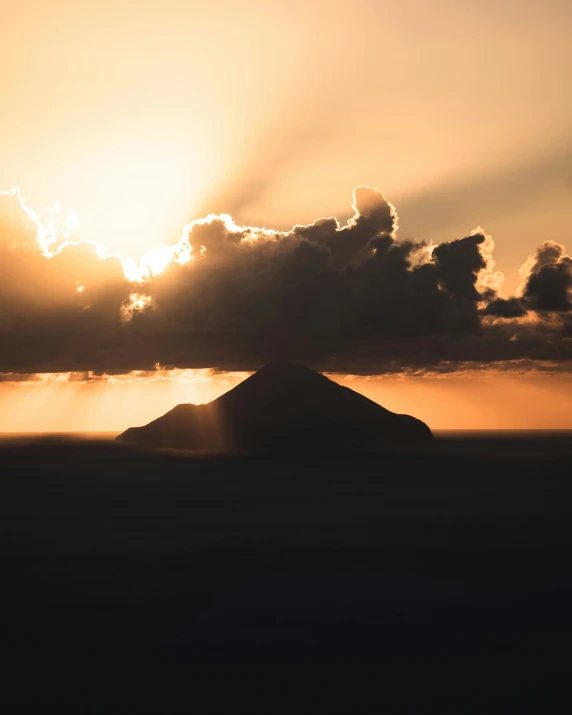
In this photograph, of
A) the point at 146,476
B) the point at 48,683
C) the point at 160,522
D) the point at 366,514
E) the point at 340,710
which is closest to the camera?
the point at 340,710

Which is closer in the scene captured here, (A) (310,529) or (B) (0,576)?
(B) (0,576)

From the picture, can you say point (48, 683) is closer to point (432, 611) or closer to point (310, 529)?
point (432, 611)

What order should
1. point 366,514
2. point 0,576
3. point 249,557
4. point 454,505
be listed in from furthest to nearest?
1. point 454,505
2. point 366,514
3. point 249,557
4. point 0,576

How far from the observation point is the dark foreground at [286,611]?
33.8 metres

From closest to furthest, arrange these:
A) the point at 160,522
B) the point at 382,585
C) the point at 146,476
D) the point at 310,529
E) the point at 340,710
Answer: the point at 340,710 → the point at 382,585 → the point at 310,529 → the point at 160,522 → the point at 146,476

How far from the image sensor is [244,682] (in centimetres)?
3500

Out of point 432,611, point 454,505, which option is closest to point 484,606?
point 432,611

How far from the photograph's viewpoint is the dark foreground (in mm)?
33750

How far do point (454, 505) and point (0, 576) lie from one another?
249 feet

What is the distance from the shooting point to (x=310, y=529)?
86.1 metres

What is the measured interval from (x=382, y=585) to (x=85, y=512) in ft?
206

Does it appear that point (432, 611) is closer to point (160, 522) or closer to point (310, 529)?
point (310, 529)

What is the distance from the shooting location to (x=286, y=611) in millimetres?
47938

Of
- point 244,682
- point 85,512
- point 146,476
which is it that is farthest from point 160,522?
point 146,476
